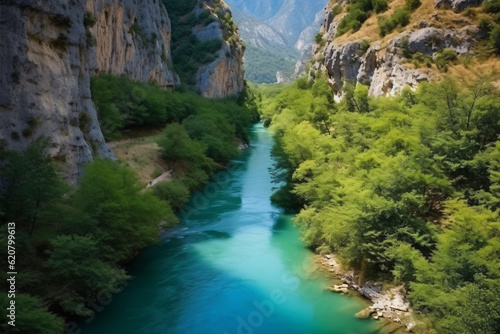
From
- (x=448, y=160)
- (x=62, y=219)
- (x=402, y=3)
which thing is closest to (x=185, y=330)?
(x=62, y=219)

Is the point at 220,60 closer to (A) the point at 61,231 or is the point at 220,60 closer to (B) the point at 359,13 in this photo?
(B) the point at 359,13

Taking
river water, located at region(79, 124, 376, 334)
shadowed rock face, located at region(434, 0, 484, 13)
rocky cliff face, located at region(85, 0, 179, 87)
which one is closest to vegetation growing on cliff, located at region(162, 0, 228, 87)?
rocky cliff face, located at region(85, 0, 179, 87)

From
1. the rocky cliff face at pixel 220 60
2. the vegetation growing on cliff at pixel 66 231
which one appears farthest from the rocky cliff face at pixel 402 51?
the rocky cliff face at pixel 220 60

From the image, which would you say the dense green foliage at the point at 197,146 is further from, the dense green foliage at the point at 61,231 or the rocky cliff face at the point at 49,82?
the dense green foliage at the point at 61,231

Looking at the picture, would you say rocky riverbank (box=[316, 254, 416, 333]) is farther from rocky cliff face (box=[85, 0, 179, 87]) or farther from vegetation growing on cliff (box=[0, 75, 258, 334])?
rocky cliff face (box=[85, 0, 179, 87])

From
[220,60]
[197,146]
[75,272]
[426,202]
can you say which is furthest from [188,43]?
[75,272]

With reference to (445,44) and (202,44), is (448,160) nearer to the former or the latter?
(445,44)
